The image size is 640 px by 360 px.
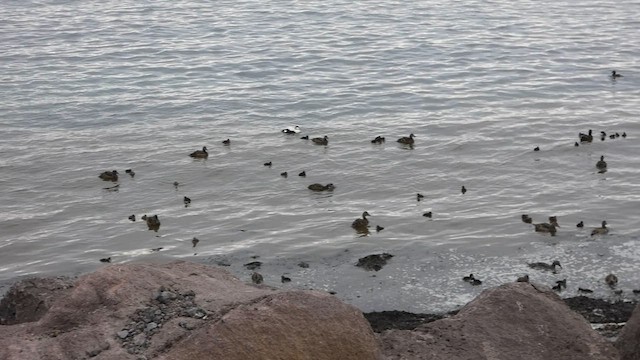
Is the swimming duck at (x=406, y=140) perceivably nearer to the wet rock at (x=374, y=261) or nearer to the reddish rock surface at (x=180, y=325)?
the wet rock at (x=374, y=261)

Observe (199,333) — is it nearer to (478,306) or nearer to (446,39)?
Result: (478,306)

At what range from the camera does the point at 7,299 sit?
1046 cm

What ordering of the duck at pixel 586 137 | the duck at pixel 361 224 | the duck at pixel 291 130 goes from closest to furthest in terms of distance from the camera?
the duck at pixel 361 224 < the duck at pixel 586 137 < the duck at pixel 291 130

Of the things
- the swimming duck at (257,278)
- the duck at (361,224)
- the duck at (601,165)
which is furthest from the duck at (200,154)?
the duck at (601,165)

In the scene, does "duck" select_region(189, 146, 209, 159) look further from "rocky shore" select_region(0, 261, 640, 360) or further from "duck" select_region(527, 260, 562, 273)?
"rocky shore" select_region(0, 261, 640, 360)

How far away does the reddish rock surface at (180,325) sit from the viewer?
774 cm

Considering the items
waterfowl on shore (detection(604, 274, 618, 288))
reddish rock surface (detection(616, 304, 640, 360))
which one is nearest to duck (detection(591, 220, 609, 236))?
waterfowl on shore (detection(604, 274, 618, 288))

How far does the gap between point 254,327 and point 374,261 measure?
6665 mm

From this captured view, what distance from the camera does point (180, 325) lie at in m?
8.01

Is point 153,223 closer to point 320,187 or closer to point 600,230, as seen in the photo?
point 320,187

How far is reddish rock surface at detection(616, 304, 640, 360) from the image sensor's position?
9289 mm

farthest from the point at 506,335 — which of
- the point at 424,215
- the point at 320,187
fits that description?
the point at 320,187

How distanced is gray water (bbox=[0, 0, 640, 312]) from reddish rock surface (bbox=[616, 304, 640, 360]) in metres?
3.51

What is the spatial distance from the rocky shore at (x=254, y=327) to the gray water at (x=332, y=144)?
378 centimetres
